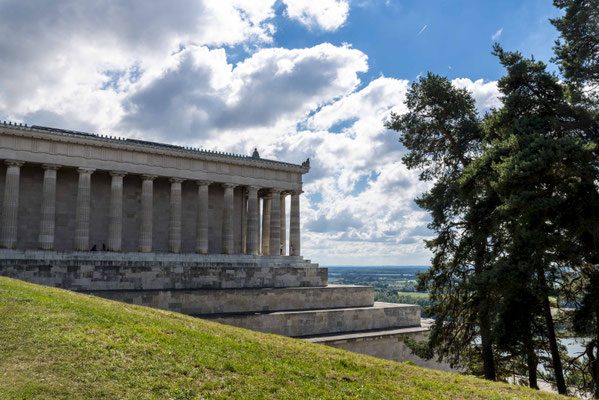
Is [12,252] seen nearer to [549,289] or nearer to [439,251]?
[439,251]

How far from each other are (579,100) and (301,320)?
69.4ft

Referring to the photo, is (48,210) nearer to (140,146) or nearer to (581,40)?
(140,146)

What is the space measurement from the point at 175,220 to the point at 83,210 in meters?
7.61

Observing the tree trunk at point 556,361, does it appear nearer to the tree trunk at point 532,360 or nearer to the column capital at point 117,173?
the tree trunk at point 532,360

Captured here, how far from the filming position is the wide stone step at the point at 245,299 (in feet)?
89.4

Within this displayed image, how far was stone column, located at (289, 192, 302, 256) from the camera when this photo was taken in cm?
4497

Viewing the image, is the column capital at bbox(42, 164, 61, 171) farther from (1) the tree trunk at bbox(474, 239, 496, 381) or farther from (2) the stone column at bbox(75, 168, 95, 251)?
(1) the tree trunk at bbox(474, 239, 496, 381)

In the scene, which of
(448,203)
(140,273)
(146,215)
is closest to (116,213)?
(146,215)

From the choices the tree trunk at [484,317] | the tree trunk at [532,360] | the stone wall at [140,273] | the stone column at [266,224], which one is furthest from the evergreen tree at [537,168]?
the stone column at [266,224]

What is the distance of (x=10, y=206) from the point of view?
32.6m

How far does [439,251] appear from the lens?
83.9ft

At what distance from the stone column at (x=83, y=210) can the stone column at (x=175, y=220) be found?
6.88 meters

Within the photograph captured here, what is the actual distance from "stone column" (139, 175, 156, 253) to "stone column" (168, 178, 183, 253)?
189cm

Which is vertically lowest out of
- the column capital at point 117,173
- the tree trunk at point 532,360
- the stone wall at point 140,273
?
the tree trunk at point 532,360
